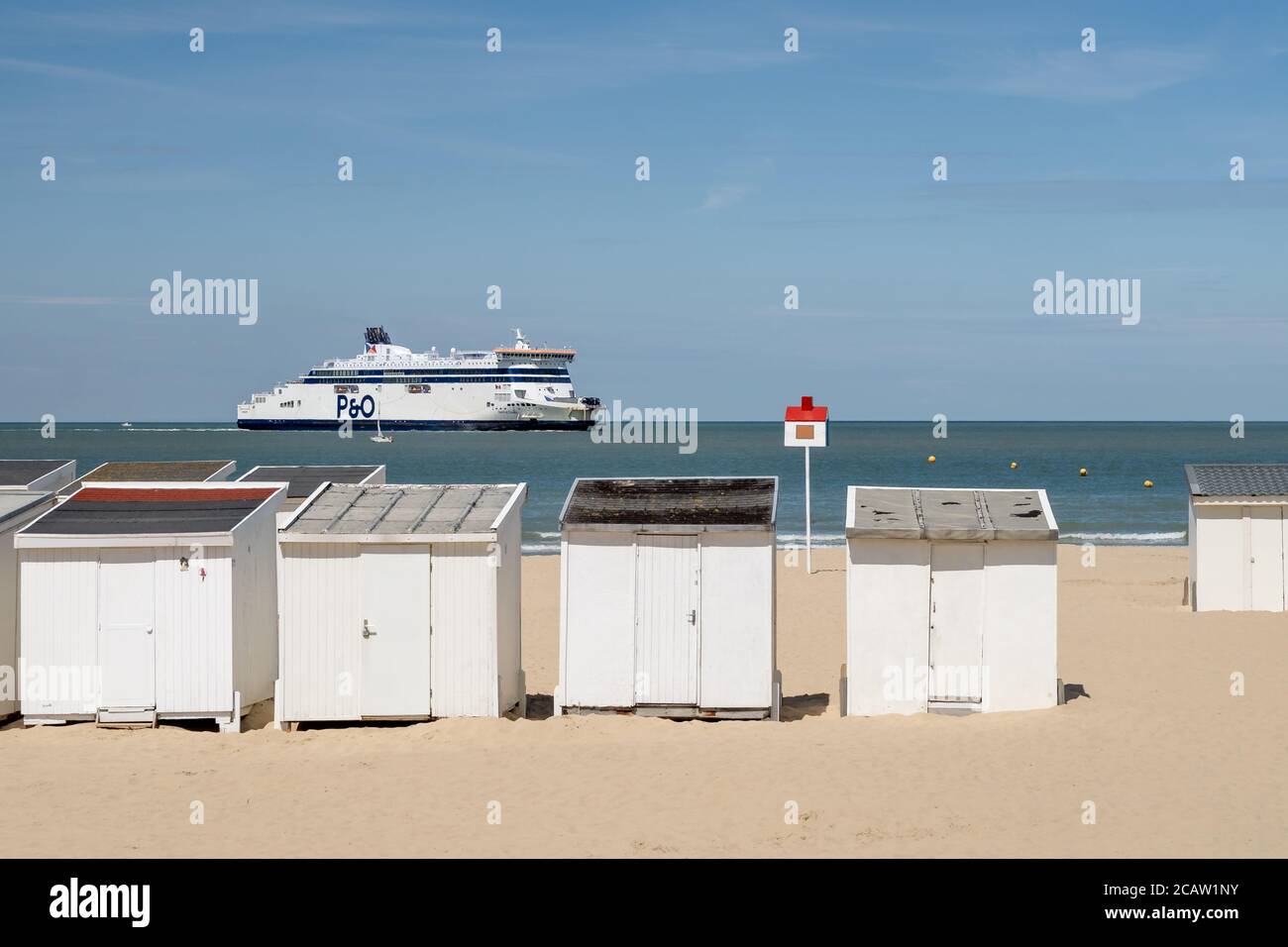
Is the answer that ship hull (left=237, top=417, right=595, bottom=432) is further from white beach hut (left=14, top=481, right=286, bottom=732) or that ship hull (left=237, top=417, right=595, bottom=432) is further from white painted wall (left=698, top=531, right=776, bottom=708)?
white painted wall (left=698, top=531, right=776, bottom=708)

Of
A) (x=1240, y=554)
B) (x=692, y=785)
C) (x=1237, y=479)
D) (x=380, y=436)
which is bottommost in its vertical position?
(x=692, y=785)

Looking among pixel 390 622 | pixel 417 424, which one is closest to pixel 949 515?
pixel 390 622

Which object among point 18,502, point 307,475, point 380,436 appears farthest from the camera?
point 380,436

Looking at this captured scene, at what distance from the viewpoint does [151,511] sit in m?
11.5

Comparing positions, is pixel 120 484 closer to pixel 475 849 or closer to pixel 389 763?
pixel 389 763

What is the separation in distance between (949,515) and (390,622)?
4.80m

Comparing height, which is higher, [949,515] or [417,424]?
[417,424]

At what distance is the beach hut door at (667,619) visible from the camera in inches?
435

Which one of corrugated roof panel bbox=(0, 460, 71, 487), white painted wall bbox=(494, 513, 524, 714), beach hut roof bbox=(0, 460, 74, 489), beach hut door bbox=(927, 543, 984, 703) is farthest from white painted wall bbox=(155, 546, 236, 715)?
beach hut door bbox=(927, 543, 984, 703)

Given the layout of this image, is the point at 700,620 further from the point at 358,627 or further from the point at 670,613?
the point at 358,627

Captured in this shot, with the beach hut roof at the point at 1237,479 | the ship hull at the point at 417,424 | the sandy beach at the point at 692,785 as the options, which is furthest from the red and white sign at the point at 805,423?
the ship hull at the point at 417,424

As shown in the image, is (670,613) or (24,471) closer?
(670,613)

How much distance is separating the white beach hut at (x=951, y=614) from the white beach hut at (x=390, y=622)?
10.1ft

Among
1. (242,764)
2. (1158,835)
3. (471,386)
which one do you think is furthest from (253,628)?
(471,386)
